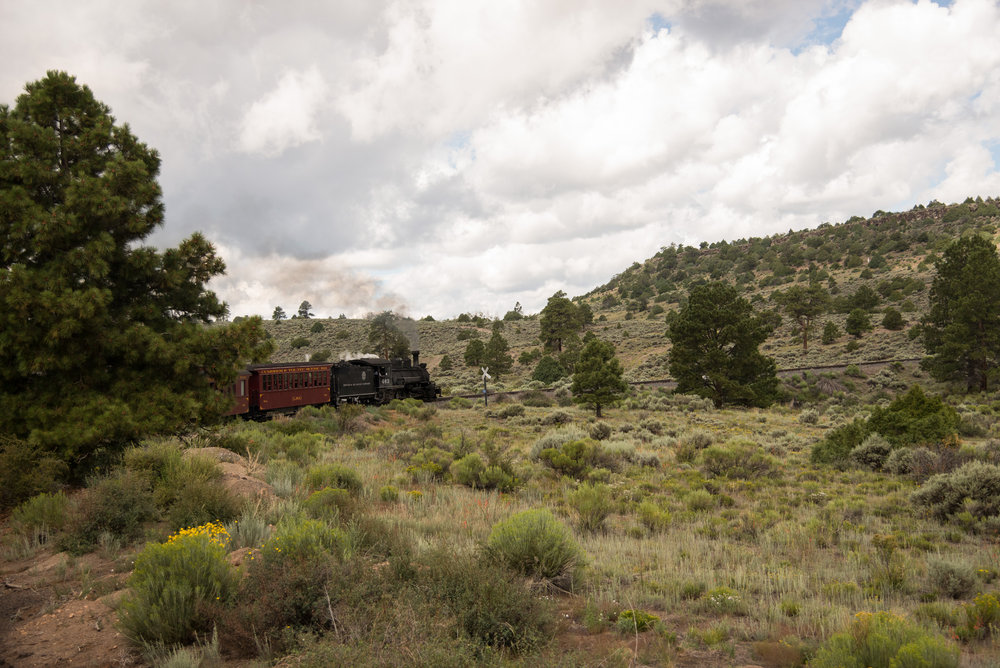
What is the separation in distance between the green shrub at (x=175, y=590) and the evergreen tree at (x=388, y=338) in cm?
5310

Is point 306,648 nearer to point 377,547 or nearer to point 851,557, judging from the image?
point 377,547

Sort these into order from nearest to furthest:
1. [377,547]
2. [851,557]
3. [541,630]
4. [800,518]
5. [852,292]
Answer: [541,630], [377,547], [851,557], [800,518], [852,292]

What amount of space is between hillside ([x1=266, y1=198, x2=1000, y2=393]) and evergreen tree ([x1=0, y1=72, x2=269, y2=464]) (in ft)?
126

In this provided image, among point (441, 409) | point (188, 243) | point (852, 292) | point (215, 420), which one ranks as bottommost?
point (441, 409)

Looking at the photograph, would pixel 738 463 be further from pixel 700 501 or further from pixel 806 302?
pixel 806 302

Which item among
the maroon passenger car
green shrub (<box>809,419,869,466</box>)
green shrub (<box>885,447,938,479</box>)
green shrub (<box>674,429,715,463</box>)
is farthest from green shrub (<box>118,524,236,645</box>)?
the maroon passenger car

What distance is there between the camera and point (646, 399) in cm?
3344

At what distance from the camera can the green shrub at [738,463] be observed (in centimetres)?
A: 1355

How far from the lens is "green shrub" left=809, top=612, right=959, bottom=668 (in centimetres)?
366

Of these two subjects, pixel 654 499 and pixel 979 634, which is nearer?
pixel 979 634

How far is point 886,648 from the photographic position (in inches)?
153

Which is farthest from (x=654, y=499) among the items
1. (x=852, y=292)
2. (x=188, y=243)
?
(x=852, y=292)

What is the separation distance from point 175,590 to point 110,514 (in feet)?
14.0

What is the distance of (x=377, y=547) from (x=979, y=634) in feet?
20.6
